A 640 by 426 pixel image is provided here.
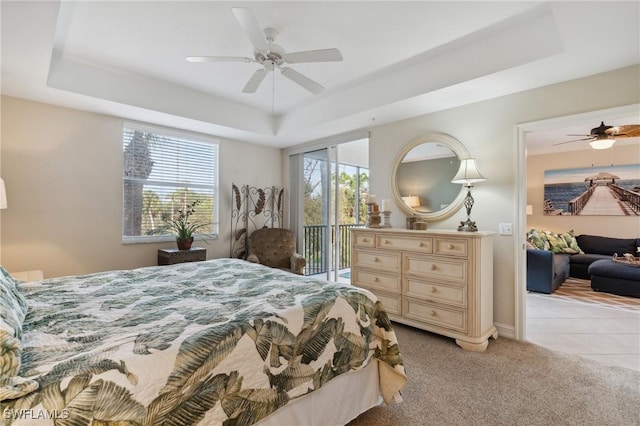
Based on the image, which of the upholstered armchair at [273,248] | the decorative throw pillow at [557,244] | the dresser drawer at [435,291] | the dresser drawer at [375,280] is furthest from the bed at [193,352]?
Result: the decorative throw pillow at [557,244]

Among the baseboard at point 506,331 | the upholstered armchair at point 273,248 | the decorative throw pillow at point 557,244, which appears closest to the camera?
the baseboard at point 506,331

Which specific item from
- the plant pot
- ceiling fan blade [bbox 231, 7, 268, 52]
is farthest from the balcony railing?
ceiling fan blade [bbox 231, 7, 268, 52]

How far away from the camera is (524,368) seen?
2.38m

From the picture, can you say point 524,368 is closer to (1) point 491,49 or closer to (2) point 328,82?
(1) point 491,49

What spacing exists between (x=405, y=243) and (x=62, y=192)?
374 cm

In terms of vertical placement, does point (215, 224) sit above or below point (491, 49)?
below

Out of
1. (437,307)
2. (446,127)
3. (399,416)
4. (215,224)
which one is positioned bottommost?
(399,416)

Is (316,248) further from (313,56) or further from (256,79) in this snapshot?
(313,56)

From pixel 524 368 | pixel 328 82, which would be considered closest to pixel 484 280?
pixel 524 368

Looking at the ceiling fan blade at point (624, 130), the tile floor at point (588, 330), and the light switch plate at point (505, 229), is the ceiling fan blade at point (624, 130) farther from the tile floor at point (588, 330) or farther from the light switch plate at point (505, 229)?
the light switch plate at point (505, 229)

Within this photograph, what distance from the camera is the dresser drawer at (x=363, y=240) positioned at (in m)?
3.45

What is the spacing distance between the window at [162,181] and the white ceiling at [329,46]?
18.6 inches

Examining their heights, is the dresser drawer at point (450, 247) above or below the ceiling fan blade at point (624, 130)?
below

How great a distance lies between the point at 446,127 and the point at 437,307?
197cm
